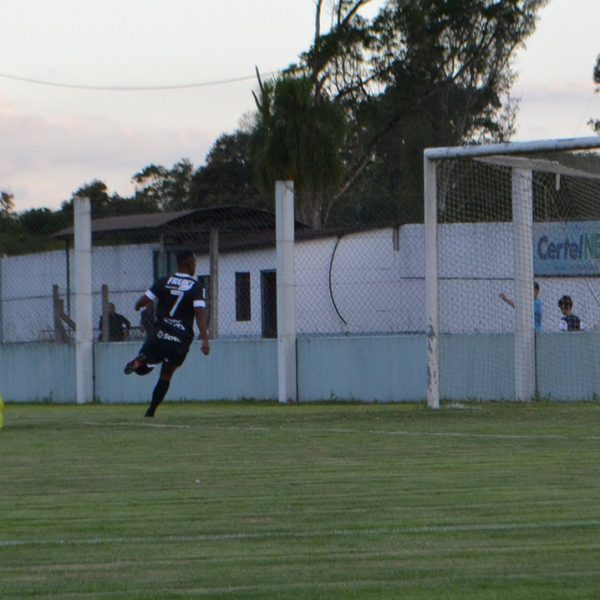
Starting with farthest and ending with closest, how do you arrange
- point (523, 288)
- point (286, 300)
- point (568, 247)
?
1. point (568, 247)
2. point (286, 300)
3. point (523, 288)

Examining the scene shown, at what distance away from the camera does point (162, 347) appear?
53.8 feet

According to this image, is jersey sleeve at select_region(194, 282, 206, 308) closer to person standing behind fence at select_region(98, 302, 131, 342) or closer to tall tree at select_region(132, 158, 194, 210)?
person standing behind fence at select_region(98, 302, 131, 342)

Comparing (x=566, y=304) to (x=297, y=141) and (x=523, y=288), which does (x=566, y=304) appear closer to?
(x=523, y=288)

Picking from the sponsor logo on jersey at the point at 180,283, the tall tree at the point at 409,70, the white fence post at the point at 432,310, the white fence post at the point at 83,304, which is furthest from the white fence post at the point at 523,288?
the tall tree at the point at 409,70

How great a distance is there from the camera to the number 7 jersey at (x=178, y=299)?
16453 mm

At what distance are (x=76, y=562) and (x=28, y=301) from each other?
62.9ft

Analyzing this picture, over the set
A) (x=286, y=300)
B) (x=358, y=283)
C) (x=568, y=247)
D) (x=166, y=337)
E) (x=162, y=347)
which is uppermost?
(x=568, y=247)

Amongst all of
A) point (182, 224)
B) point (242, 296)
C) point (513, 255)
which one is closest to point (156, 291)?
point (513, 255)

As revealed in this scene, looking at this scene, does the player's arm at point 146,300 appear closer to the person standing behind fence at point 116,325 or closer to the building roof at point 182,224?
the person standing behind fence at point 116,325

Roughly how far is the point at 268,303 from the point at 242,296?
179 cm

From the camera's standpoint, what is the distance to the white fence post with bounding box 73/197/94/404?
76.1 feet

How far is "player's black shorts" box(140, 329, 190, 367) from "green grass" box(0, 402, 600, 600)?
97.5 inches

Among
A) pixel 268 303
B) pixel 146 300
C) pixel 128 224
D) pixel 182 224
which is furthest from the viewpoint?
pixel 128 224

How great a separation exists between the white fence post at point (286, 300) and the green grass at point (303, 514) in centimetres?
759
